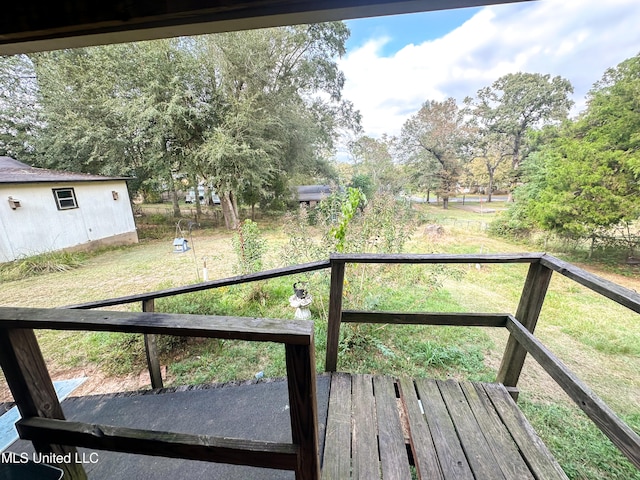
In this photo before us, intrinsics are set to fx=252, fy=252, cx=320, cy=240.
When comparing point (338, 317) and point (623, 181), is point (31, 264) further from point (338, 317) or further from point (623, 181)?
point (623, 181)

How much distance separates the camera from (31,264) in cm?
629

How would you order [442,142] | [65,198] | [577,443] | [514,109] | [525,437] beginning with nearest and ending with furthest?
[525,437] → [577,443] → [65,198] → [514,109] → [442,142]

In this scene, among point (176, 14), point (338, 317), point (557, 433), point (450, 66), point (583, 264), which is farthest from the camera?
point (450, 66)

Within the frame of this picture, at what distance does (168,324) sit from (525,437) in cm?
178

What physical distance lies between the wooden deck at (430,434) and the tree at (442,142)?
56.2 feet

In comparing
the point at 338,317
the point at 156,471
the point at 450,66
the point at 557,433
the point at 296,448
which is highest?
the point at 450,66

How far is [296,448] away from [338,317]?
1023 millimetres

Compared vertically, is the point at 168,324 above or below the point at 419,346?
above

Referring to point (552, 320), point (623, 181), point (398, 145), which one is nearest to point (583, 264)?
point (623, 181)

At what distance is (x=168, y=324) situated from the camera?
0.59 m

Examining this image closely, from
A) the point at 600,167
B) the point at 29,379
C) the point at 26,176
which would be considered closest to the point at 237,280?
the point at 29,379

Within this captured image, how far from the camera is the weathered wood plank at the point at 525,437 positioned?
1.15 metres

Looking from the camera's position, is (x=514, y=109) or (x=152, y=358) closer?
(x=152, y=358)

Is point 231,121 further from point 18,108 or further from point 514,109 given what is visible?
point 514,109
